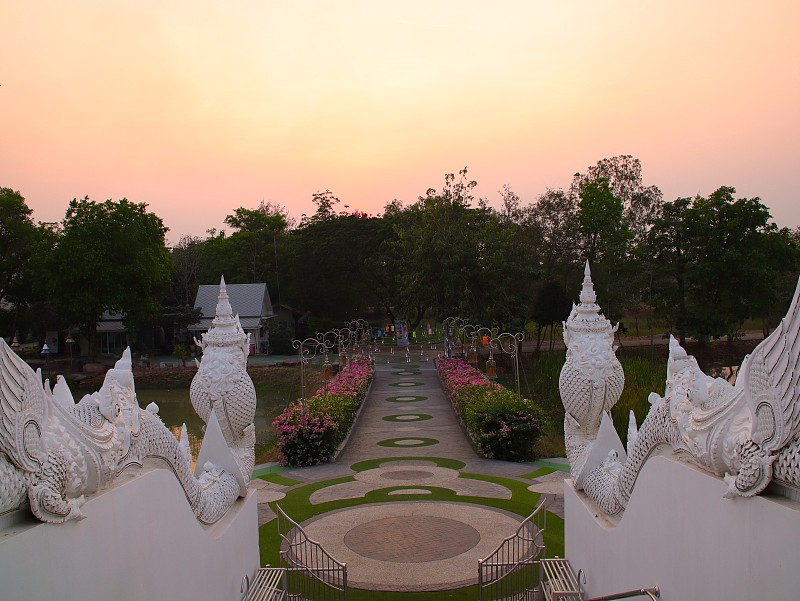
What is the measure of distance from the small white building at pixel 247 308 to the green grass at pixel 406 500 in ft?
83.0

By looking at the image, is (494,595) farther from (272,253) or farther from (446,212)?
(272,253)

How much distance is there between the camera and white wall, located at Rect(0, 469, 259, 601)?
10.1ft

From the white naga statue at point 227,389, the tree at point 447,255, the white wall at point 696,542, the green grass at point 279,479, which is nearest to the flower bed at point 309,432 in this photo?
the green grass at point 279,479

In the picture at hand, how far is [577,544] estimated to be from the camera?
6828mm

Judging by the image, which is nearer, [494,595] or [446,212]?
[494,595]

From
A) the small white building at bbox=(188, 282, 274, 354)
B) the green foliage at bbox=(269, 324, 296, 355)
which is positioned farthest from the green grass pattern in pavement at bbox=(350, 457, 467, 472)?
the small white building at bbox=(188, 282, 274, 354)

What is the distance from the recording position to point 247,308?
38344mm

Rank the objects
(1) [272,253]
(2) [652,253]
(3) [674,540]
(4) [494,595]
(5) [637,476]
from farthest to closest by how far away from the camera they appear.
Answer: (1) [272,253] → (2) [652,253] → (4) [494,595] → (5) [637,476] → (3) [674,540]

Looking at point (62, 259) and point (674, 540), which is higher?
point (62, 259)

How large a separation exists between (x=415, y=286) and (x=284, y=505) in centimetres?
1899

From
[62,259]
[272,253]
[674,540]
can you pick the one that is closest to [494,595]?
[674,540]

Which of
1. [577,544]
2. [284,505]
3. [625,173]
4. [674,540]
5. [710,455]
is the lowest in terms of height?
[284,505]

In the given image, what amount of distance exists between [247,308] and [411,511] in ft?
96.7

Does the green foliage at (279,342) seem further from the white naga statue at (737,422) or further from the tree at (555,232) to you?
the white naga statue at (737,422)
